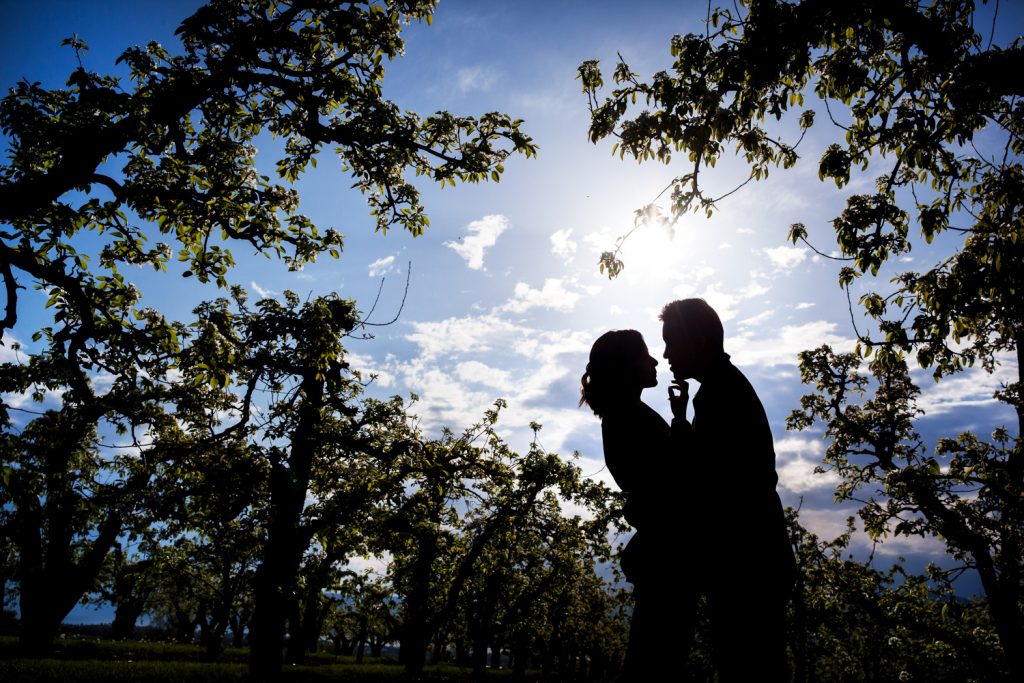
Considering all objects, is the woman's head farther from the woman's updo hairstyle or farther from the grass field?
the grass field

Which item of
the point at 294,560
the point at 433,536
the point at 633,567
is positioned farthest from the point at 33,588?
the point at 633,567

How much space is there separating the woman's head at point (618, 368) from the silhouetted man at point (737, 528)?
38 cm

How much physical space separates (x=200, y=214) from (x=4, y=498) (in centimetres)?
1175

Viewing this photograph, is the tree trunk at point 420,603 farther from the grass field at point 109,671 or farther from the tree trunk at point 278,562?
the tree trunk at point 278,562

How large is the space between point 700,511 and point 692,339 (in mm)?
999

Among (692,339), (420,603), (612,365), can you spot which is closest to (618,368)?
(612,365)

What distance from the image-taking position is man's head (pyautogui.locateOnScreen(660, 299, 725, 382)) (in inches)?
111

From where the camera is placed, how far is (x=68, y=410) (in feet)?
38.1

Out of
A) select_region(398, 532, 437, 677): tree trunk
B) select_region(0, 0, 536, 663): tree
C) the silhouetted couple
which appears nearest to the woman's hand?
the silhouetted couple

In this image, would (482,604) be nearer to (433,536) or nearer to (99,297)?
(433,536)

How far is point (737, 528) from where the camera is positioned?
236cm

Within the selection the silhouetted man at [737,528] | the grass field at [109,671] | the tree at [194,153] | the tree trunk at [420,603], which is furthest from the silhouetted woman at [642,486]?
the tree trunk at [420,603]

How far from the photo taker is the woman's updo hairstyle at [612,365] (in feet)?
9.71

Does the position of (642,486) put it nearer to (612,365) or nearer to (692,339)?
(612,365)
